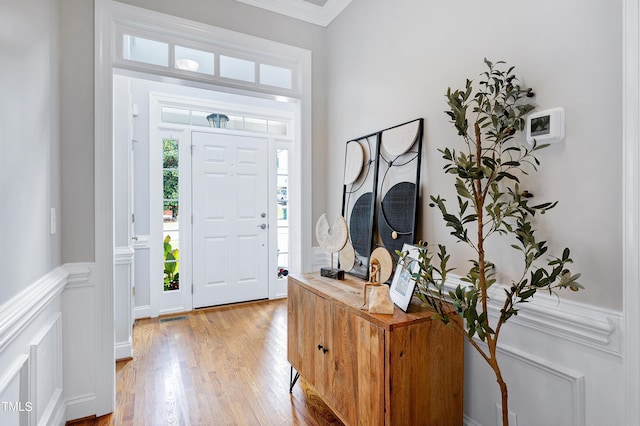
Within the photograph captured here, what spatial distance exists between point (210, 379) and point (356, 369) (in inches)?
51.0

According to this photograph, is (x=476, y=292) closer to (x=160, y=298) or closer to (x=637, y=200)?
(x=637, y=200)

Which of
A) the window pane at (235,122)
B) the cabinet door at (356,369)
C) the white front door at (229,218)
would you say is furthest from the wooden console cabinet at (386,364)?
the window pane at (235,122)

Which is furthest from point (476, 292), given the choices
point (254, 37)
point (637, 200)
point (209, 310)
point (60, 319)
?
point (209, 310)

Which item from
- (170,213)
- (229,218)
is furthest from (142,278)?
(229,218)

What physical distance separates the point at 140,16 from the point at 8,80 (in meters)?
1.19

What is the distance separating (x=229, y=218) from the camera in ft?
12.5

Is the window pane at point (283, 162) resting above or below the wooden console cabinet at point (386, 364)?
above

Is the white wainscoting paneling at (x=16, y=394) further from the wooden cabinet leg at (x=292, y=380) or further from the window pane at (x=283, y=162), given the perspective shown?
the window pane at (x=283, y=162)

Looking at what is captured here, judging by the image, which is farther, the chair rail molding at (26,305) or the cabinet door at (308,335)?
the cabinet door at (308,335)

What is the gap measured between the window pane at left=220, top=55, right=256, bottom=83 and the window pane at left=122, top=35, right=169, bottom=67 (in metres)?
0.37

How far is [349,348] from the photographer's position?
4.95ft

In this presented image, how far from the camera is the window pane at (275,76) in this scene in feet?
8.23

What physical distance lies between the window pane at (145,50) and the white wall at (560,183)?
5.41 ft

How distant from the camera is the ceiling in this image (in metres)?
2.44
